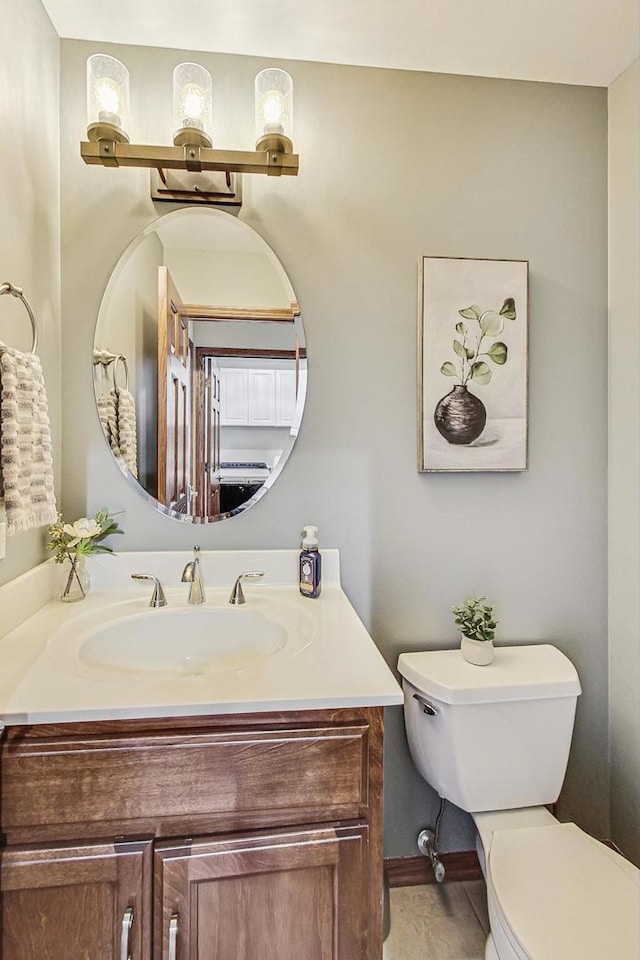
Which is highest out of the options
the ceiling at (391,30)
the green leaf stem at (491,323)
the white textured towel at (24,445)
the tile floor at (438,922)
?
the ceiling at (391,30)

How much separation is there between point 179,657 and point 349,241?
50.0 inches

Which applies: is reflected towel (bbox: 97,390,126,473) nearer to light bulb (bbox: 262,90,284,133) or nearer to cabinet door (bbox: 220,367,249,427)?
cabinet door (bbox: 220,367,249,427)

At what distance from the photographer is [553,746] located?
138 centimetres

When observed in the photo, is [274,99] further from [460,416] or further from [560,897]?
[560,897]

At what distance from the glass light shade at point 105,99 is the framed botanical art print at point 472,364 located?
904 millimetres

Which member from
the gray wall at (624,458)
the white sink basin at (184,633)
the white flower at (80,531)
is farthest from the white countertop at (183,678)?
the gray wall at (624,458)

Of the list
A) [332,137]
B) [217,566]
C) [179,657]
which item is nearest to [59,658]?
[179,657]

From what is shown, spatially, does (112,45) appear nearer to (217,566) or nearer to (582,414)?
(217,566)

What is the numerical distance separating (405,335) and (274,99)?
2.35ft

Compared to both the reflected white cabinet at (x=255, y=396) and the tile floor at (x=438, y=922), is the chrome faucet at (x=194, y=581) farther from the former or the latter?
the tile floor at (x=438, y=922)

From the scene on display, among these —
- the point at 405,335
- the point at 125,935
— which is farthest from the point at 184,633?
the point at 405,335

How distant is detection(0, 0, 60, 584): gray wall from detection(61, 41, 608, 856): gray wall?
5 cm

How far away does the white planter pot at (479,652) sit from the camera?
146cm

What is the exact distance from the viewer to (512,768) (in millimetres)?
1364
